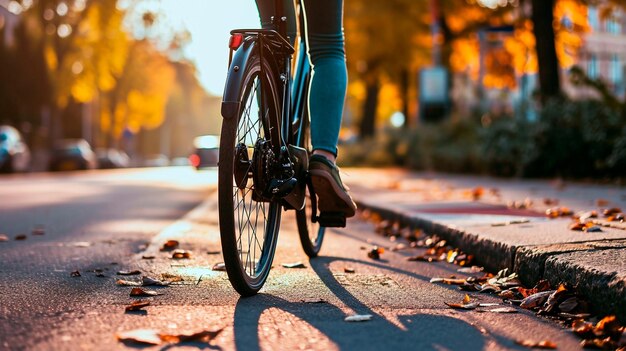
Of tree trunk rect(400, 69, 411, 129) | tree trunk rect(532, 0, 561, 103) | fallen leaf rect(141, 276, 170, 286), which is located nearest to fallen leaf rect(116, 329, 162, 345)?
fallen leaf rect(141, 276, 170, 286)

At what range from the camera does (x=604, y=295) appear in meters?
3.18

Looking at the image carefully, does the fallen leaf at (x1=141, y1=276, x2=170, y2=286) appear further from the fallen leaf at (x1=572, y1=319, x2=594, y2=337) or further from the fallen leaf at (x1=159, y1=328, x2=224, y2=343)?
the fallen leaf at (x1=572, y1=319, x2=594, y2=337)

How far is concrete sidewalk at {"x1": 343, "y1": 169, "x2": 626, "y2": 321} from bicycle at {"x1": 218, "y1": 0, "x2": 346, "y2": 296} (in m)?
0.64

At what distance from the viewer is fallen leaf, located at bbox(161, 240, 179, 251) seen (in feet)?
16.9

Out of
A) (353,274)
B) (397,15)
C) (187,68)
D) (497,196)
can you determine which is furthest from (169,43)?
(353,274)

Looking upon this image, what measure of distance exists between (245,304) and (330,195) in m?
0.84

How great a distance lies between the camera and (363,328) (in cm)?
298

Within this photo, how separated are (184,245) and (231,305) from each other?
2.08 meters

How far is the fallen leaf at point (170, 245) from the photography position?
16.9ft

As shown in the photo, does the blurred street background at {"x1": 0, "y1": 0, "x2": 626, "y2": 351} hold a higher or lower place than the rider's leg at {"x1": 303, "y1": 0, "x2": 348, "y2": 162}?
lower

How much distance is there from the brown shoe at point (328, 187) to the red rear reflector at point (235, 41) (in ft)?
2.36

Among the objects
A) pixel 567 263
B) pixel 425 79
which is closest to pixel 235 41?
pixel 567 263

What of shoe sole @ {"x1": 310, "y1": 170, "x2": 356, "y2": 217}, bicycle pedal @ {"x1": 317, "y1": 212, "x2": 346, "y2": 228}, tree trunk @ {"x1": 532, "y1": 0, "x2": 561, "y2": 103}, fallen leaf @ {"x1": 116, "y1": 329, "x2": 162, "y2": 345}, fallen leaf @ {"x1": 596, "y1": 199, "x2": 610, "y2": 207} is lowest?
fallen leaf @ {"x1": 596, "y1": 199, "x2": 610, "y2": 207}

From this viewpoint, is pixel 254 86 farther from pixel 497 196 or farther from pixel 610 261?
pixel 497 196
